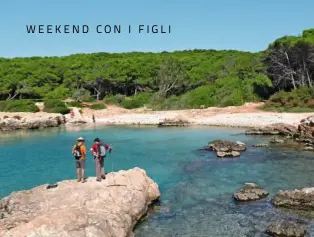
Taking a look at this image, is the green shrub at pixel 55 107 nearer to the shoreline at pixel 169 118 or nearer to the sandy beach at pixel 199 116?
the shoreline at pixel 169 118

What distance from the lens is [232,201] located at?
18703mm

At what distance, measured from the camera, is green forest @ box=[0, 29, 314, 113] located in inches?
2208

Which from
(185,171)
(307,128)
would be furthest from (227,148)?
(307,128)

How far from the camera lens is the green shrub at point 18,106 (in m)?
59.4

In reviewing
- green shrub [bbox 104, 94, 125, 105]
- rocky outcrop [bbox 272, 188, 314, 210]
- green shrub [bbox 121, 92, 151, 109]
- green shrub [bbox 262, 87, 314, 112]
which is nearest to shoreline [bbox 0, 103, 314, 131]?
green shrub [bbox 262, 87, 314, 112]

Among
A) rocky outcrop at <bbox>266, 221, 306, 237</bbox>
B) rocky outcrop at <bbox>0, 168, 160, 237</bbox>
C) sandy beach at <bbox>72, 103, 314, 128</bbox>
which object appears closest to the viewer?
rocky outcrop at <bbox>0, 168, 160, 237</bbox>

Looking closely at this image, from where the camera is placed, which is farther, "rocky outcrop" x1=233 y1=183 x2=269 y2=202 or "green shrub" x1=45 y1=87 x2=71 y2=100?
"green shrub" x1=45 y1=87 x2=71 y2=100

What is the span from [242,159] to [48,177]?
1261cm

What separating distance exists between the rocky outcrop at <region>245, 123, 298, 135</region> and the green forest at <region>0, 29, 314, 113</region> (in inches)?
415

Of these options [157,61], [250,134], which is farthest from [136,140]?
[157,61]

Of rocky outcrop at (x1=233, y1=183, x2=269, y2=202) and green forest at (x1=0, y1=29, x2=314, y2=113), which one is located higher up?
green forest at (x1=0, y1=29, x2=314, y2=113)

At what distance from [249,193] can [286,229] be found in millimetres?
4515

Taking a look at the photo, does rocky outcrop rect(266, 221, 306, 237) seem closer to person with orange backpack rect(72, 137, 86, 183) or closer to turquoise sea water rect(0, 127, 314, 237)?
turquoise sea water rect(0, 127, 314, 237)

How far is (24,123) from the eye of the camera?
51156 mm
